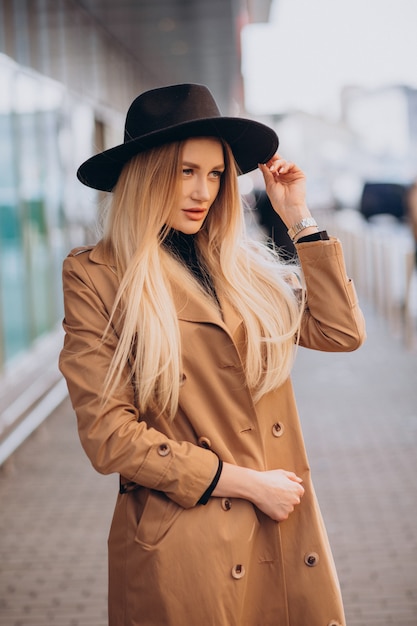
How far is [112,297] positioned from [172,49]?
46.6 feet

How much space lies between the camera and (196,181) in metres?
2.01

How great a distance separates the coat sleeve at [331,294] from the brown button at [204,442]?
0.40 metres

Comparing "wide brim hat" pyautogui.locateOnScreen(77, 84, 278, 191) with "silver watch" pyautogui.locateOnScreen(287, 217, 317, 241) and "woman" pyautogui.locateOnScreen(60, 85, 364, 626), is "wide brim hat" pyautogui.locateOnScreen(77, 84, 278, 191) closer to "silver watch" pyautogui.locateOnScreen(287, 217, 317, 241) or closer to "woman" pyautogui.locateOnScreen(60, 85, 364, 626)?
"woman" pyautogui.locateOnScreen(60, 85, 364, 626)

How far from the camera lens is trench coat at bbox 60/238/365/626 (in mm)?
1840

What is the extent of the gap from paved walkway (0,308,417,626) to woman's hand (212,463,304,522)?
1811 millimetres

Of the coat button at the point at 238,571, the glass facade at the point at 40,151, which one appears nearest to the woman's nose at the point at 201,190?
the coat button at the point at 238,571

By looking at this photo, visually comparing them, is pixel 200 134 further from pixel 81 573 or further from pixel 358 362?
pixel 358 362

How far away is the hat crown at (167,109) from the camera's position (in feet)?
6.48

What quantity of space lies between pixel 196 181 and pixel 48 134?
7115 millimetres

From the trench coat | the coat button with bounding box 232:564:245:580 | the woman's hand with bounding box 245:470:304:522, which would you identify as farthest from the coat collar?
the coat button with bounding box 232:564:245:580

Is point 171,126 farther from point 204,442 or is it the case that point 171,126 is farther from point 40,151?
point 40,151

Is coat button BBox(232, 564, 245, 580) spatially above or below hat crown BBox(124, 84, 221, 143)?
below

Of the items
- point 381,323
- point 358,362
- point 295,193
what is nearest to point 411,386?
point 358,362

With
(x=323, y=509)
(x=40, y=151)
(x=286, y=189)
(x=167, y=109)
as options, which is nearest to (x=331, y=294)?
(x=286, y=189)
